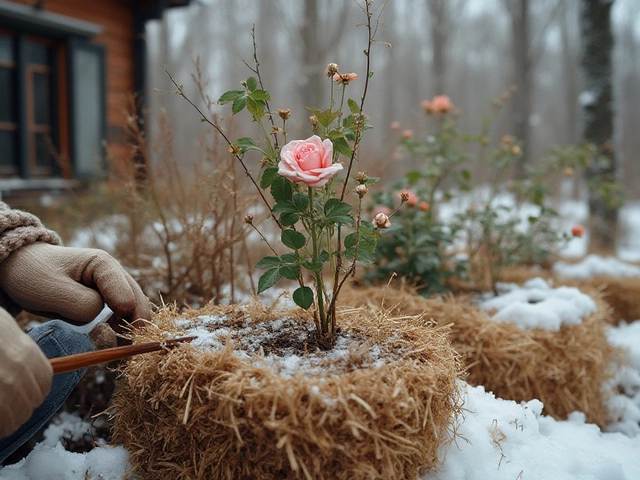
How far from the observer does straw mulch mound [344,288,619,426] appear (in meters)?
2.18

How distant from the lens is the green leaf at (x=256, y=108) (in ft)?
4.60

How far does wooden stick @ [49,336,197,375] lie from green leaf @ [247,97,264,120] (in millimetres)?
637

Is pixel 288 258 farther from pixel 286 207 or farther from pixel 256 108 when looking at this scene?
pixel 256 108

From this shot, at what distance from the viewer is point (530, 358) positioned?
2203 mm

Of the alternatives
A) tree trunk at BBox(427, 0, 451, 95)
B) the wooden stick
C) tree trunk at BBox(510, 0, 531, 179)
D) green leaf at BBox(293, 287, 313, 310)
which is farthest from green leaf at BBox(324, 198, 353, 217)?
tree trunk at BBox(427, 0, 451, 95)

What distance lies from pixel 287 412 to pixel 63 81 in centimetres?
590

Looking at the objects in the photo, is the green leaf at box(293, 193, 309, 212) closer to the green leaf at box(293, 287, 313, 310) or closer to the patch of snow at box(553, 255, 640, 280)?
the green leaf at box(293, 287, 313, 310)

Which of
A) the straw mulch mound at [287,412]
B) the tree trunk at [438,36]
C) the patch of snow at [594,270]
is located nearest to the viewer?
the straw mulch mound at [287,412]

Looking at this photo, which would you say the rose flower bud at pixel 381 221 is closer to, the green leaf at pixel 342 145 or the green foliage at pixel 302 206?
the green foliage at pixel 302 206

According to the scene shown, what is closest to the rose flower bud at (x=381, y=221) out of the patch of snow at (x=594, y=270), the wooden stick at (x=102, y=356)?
the wooden stick at (x=102, y=356)

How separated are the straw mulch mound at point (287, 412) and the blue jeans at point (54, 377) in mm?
164

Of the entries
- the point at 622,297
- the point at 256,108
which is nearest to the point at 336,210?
the point at 256,108

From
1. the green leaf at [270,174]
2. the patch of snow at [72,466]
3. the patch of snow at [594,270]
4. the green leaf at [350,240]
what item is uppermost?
the green leaf at [270,174]

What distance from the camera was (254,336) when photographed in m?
1.53
